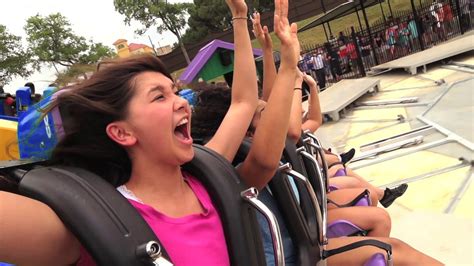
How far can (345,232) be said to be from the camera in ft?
6.69

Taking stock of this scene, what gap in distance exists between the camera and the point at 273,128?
4.55ft

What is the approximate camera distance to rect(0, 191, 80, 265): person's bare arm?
81 cm

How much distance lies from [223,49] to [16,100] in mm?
4603

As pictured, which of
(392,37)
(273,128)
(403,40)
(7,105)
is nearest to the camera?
(273,128)

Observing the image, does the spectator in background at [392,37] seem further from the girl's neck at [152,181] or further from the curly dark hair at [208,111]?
the girl's neck at [152,181]

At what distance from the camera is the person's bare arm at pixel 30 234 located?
808 mm

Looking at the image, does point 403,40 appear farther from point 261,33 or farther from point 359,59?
point 261,33

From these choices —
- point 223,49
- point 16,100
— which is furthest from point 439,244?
point 223,49

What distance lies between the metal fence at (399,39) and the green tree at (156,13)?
2181 centimetres

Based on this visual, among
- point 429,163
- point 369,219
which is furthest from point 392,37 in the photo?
point 369,219

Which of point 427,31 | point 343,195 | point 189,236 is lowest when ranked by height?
point 427,31

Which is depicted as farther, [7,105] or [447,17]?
[447,17]

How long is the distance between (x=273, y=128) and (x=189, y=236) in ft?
1.53

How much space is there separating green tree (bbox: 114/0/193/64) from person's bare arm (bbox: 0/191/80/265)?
32.0 m
